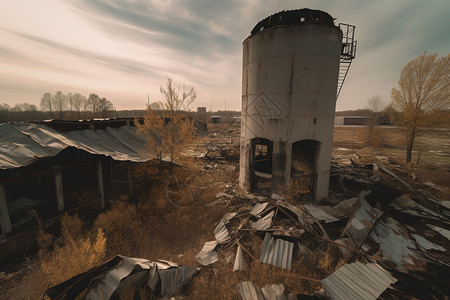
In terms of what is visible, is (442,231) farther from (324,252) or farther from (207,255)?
(207,255)

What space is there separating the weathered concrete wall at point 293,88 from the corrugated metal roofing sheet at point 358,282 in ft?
17.2

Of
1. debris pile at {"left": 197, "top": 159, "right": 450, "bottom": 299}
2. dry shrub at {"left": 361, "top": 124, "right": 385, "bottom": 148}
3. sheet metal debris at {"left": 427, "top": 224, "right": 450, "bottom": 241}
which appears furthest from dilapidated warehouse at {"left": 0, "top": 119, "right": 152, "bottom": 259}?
dry shrub at {"left": 361, "top": 124, "right": 385, "bottom": 148}

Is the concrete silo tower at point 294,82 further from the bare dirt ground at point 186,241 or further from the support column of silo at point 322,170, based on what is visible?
the bare dirt ground at point 186,241

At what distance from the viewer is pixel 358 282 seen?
475 centimetres

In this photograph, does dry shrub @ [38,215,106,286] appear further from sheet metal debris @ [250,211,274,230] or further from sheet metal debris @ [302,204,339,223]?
sheet metal debris @ [302,204,339,223]

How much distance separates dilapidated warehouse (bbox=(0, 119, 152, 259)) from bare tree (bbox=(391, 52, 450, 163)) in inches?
973

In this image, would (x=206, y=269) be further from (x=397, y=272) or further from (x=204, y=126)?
(x=204, y=126)

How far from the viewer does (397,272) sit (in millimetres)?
5250

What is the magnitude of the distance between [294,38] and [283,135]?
477cm

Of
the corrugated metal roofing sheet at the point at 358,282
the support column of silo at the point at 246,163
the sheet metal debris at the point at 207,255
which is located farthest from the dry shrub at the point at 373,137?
the sheet metal debris at the point at 207,255

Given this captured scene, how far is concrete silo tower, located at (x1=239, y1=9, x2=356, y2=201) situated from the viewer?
9.05 meters

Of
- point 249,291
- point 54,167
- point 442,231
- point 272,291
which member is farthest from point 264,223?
point 54,167

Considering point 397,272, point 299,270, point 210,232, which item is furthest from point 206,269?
point 397,272

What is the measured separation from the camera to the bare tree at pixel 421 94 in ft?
53.8
